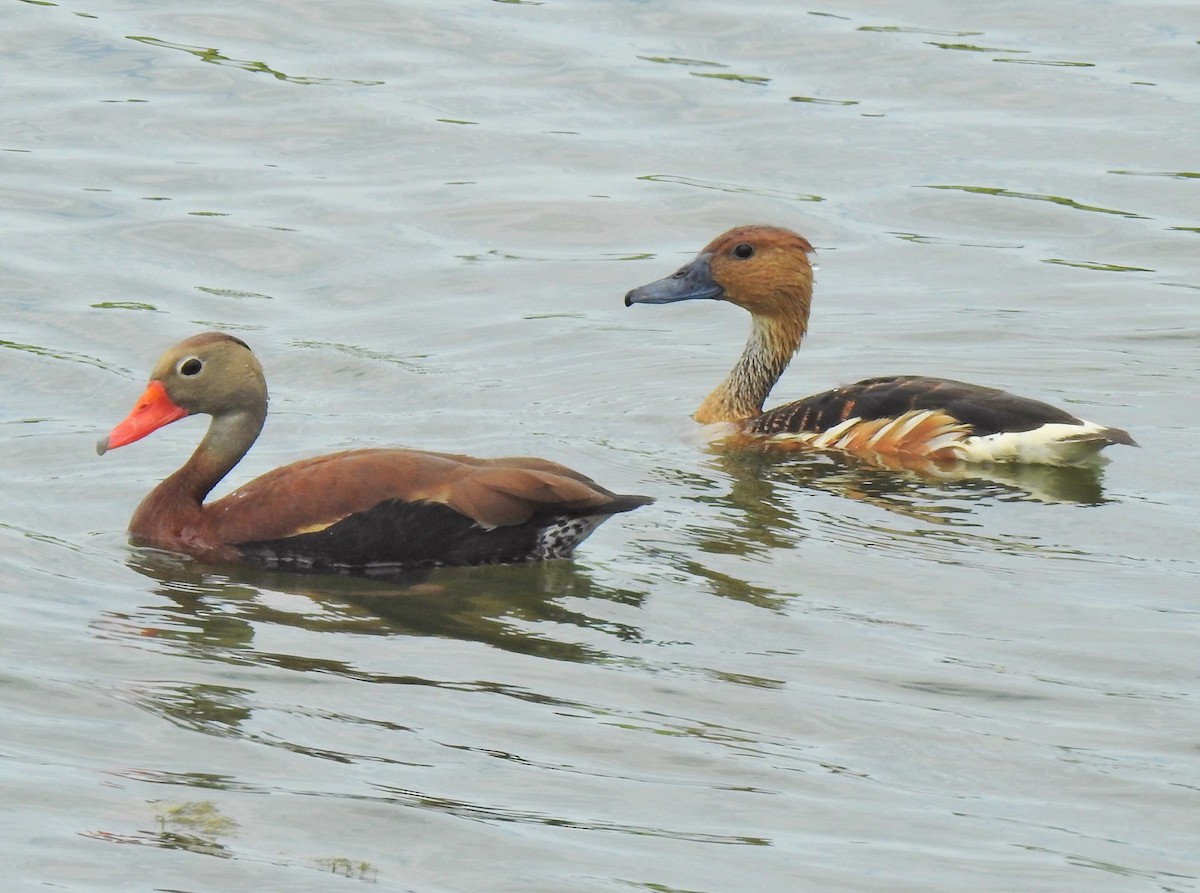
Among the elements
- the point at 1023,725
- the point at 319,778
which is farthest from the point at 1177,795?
the point at 319,778

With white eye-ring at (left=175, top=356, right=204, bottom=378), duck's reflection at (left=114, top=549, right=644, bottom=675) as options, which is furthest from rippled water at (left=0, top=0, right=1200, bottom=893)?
white eye-ring at (left=175, top=356, right=204, bottom=378)

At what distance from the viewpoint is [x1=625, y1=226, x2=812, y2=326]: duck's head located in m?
13.0

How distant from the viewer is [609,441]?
39.2 feet

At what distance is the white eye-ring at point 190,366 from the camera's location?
995 cm

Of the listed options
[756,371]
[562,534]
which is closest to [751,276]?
[756,371]

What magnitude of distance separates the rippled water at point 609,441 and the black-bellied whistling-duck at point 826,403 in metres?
0.26

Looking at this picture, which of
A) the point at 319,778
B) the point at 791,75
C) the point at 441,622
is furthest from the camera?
the point at 791,75

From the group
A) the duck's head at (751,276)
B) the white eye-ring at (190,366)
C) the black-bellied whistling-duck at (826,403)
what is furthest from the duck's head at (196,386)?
the duck's head at (751,276)

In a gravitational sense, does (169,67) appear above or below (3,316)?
above

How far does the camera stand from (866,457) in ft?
38.3

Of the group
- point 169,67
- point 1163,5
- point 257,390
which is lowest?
point 257,390

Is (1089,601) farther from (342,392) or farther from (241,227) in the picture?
(241,227)

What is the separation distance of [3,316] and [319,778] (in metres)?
7.67

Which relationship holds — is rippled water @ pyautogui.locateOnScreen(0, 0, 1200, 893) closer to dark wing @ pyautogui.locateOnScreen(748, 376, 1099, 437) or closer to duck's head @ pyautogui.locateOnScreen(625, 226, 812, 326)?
dark wing @ pyautogui.locateOnScreen(748, 376, 1099, 437)
